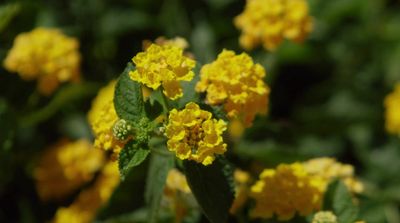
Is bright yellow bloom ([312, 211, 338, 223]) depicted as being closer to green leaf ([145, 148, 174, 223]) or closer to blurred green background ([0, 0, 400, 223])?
green leaf ([145, 148, 174, 223])

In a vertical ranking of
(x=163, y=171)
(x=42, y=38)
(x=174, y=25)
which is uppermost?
(x=174, y=25)

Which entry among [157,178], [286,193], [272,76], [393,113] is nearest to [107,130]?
[157,178]

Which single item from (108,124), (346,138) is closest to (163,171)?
(108,124)

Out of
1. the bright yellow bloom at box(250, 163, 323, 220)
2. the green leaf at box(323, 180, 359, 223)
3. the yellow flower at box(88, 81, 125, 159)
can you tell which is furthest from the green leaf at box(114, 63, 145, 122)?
the green leaf at box(323, 180, 359, 223)

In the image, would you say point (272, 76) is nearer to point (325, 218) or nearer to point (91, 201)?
point (91, 201)

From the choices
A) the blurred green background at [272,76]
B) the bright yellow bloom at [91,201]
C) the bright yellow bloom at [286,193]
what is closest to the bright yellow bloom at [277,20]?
the blurred green background at [272,76]

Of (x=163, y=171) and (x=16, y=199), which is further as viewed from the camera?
(x=16, y=199)

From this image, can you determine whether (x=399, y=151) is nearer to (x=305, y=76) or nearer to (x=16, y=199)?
(x=305, y=76)
